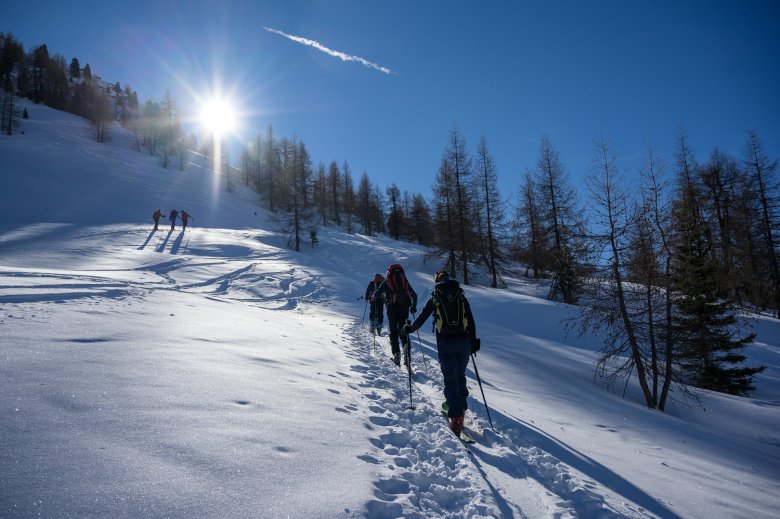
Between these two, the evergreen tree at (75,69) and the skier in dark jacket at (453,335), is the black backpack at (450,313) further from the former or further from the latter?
the evergreen tree at (75,69)

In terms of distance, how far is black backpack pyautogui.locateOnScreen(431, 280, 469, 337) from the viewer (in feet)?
16.4

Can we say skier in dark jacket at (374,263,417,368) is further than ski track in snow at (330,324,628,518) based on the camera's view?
Yes

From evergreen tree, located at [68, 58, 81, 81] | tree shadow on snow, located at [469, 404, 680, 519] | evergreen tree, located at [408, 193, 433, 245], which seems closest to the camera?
tree shadow on snow, located at [469, 404, 680, 519]

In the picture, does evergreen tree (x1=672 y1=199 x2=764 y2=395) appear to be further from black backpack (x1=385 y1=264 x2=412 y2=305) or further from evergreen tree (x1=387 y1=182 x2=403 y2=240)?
evergreen tree (x1=387 y1=182 x2=403 y2=240)

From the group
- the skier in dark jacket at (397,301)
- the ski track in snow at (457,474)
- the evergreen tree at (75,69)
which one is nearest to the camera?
the ski track in snow at (457,474)

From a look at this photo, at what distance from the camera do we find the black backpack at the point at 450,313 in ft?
16.4

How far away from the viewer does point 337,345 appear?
8.94 metres

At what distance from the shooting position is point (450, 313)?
16.4 feet

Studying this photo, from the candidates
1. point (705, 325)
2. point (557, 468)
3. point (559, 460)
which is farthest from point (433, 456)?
point (705, 325)

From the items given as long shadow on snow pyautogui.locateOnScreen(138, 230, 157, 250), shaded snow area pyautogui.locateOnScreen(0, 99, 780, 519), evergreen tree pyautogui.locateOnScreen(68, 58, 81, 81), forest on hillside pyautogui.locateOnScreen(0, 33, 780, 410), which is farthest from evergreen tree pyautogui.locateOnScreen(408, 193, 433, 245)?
evergreen tree pyautogui.locateOnScreen(68, 58, 81, 81)

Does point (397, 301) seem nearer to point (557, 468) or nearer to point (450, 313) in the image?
point (450, 313)

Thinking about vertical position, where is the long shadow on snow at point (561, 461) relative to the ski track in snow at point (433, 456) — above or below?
below

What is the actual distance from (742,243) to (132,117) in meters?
108

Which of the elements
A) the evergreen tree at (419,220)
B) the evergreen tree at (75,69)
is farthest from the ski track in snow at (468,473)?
the evergreen tree at (75,69)
